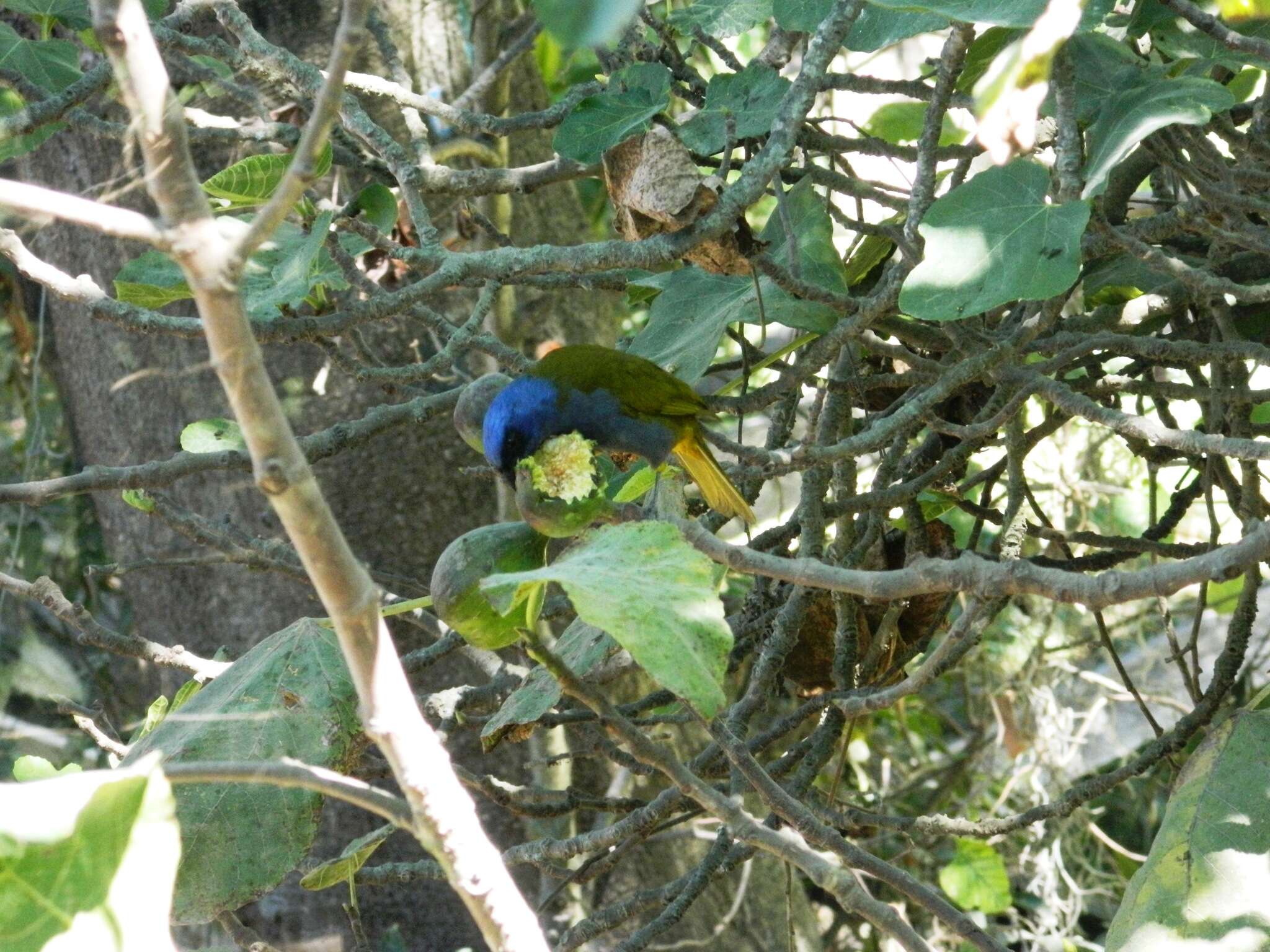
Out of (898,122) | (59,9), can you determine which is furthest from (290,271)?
(898,122)

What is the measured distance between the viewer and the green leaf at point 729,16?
1856 mm

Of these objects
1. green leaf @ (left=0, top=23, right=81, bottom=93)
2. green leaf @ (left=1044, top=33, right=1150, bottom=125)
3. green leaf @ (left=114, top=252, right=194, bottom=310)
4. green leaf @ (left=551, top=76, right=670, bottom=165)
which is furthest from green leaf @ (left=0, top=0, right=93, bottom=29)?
green leaf @ (left=1044, top=33, right=1150, bottom=125)

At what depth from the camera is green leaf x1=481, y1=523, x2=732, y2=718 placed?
30.8 inches

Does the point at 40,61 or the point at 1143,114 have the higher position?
the point at 40,61

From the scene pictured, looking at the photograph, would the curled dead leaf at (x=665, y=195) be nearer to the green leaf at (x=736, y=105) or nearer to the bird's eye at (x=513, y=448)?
the green leaf at (x=736, y=105)

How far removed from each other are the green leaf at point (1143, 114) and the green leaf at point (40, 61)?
157 cm

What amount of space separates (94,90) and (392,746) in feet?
4.96

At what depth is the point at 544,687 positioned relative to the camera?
1.27 m

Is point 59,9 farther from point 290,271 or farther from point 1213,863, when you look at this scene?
point 1213,863

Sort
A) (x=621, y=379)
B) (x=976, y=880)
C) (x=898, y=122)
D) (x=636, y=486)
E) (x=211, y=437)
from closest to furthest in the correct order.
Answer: (x=636, y=486) < (x=211, y=437) < (x=621, y=379) < (x=898, y=122) < (x=976, y=880)

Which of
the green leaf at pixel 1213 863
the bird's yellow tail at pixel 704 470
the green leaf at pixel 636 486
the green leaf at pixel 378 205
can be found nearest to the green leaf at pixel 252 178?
the green leaf at pixel 378 205

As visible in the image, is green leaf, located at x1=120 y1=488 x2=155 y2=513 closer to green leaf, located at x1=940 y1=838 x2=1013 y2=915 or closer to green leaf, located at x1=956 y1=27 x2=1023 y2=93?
green leaf, located at x1=956 y1=27 x2=1023 y2=93

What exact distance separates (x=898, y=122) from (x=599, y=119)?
974 millimetres

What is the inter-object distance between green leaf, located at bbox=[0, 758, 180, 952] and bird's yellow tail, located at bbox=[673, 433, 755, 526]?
165 centimetres
